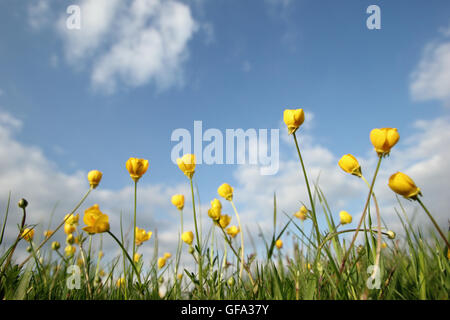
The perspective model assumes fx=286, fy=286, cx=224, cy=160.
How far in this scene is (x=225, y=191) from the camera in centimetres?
221

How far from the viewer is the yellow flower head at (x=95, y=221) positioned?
1.44 metres

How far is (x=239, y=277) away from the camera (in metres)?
1.85

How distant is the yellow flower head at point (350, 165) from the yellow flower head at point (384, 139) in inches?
5.2

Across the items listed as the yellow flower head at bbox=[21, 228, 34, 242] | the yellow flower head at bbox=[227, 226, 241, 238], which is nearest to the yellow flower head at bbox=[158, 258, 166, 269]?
the yellow flower head at bbox=[227, 226, 241, 238]

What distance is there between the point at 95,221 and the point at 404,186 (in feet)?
4.93

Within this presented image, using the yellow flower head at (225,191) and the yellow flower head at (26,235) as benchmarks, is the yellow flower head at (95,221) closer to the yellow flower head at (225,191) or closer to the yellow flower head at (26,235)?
the yellow flower head at (26,235)

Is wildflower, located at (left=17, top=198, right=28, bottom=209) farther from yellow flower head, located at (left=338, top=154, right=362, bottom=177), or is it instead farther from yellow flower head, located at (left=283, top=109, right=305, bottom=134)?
yellow flower head, located at (left=338, top=154, right=362, bottom=177)

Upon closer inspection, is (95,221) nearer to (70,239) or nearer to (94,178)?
(94,178)

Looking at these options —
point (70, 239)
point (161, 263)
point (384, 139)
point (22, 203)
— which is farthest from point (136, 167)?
point (161, 263)

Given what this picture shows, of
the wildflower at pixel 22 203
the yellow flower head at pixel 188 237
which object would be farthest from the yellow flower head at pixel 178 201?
the wildflower at pixel 22 203

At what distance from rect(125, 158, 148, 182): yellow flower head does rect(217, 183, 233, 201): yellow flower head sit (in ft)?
2.01
